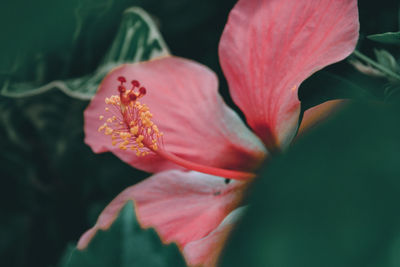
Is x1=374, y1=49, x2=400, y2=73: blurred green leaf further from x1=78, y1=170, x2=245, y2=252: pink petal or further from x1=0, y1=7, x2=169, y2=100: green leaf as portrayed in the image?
x1=0, y1=7, x2=169, y2=100: green leaf

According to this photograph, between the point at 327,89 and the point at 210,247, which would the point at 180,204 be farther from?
the point at 327,89

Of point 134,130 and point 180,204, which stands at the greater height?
point 134,130

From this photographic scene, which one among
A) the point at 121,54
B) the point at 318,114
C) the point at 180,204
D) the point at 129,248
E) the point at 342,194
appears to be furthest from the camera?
the point at 121,54

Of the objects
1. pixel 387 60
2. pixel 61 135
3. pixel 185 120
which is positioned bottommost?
pixel 61 135

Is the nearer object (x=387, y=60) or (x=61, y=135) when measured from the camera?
(x=387, y=60)

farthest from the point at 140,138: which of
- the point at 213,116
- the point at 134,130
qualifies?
the point at 213,116

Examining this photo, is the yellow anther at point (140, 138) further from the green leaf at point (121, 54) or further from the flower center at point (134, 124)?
the green leaf at point (121, 54)

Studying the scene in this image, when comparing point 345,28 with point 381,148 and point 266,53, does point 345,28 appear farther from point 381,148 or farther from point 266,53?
point 381,148
